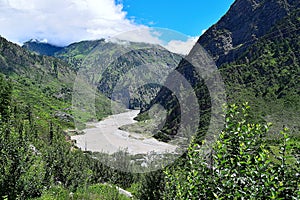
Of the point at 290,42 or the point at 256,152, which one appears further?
the point at 290,42

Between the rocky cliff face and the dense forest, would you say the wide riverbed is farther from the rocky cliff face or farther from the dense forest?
the rocky cliff face

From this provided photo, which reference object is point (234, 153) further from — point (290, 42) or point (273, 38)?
point (273, 38)

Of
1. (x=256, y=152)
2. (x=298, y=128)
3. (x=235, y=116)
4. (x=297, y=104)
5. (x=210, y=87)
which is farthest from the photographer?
(x=210, y=87)

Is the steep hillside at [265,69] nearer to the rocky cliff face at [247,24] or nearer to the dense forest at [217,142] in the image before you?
the rocky cliff face at [247,24]

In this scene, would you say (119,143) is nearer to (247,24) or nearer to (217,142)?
(217,142)

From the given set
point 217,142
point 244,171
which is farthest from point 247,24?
point 244,171

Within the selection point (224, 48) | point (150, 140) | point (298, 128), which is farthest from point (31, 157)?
point (224, 48)

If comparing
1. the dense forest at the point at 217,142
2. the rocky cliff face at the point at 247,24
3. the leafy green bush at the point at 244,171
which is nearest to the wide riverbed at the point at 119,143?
the dense forest at the point at 217,142

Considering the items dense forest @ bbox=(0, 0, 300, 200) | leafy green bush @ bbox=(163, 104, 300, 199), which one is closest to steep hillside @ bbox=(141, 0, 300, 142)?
dense forest @ bbox=(0, 0, 300, 200)

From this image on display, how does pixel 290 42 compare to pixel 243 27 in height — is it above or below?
below
